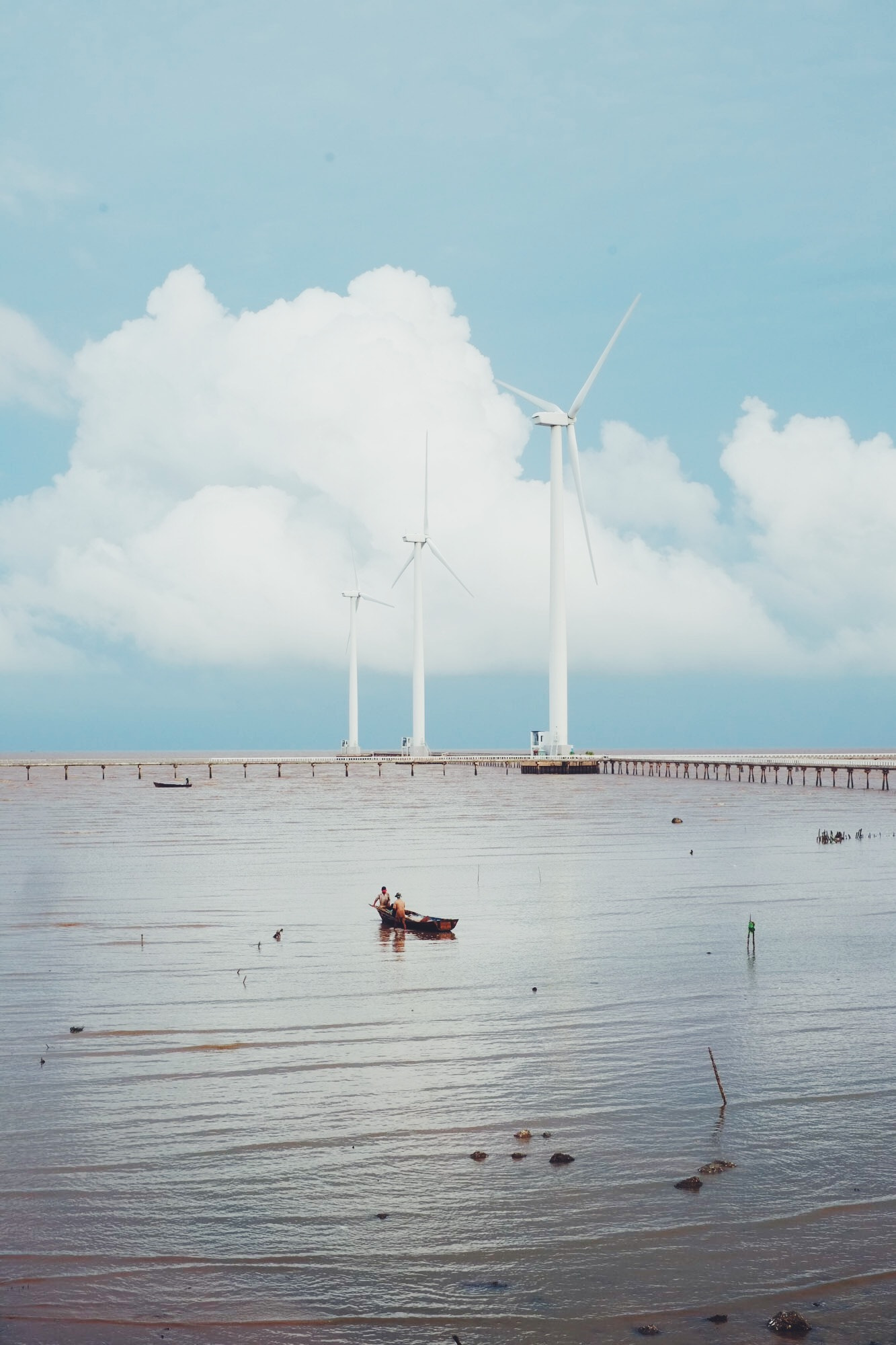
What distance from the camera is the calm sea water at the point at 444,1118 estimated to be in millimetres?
13266

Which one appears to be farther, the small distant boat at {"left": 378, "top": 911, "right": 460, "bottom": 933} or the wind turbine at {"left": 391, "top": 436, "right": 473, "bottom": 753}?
the wind turbine at {"left": 391, "top": 436, "right": 473, "bottom": 753}

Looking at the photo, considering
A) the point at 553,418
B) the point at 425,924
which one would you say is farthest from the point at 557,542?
the point at 425,924

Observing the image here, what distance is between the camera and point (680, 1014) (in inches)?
1001

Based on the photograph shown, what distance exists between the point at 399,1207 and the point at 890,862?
4373 cm

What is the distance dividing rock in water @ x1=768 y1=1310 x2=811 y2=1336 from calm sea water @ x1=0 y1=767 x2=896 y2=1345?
0.22m

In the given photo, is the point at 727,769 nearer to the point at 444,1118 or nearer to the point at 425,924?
the point at 425,924

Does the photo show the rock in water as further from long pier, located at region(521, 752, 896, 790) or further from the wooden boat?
long pier, located at region(521, 752, 896, 790)

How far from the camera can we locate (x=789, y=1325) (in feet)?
41.0

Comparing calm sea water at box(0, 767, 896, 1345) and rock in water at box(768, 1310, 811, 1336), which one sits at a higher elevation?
calm sea water at box(0, 767, 896, 1345)

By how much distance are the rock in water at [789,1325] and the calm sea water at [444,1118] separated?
224 millimetres

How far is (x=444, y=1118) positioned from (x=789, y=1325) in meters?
6.95

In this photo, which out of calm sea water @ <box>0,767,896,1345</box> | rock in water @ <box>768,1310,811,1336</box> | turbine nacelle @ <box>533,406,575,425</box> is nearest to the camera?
rock in water @ <box>768,1310,811,1336</box>

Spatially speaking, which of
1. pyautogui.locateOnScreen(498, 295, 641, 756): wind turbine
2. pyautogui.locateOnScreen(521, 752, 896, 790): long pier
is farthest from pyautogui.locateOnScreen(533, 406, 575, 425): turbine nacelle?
pyautogui.locateOnScreen(521, 752, 896, 790): long pier

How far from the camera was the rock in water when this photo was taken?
1244cm
